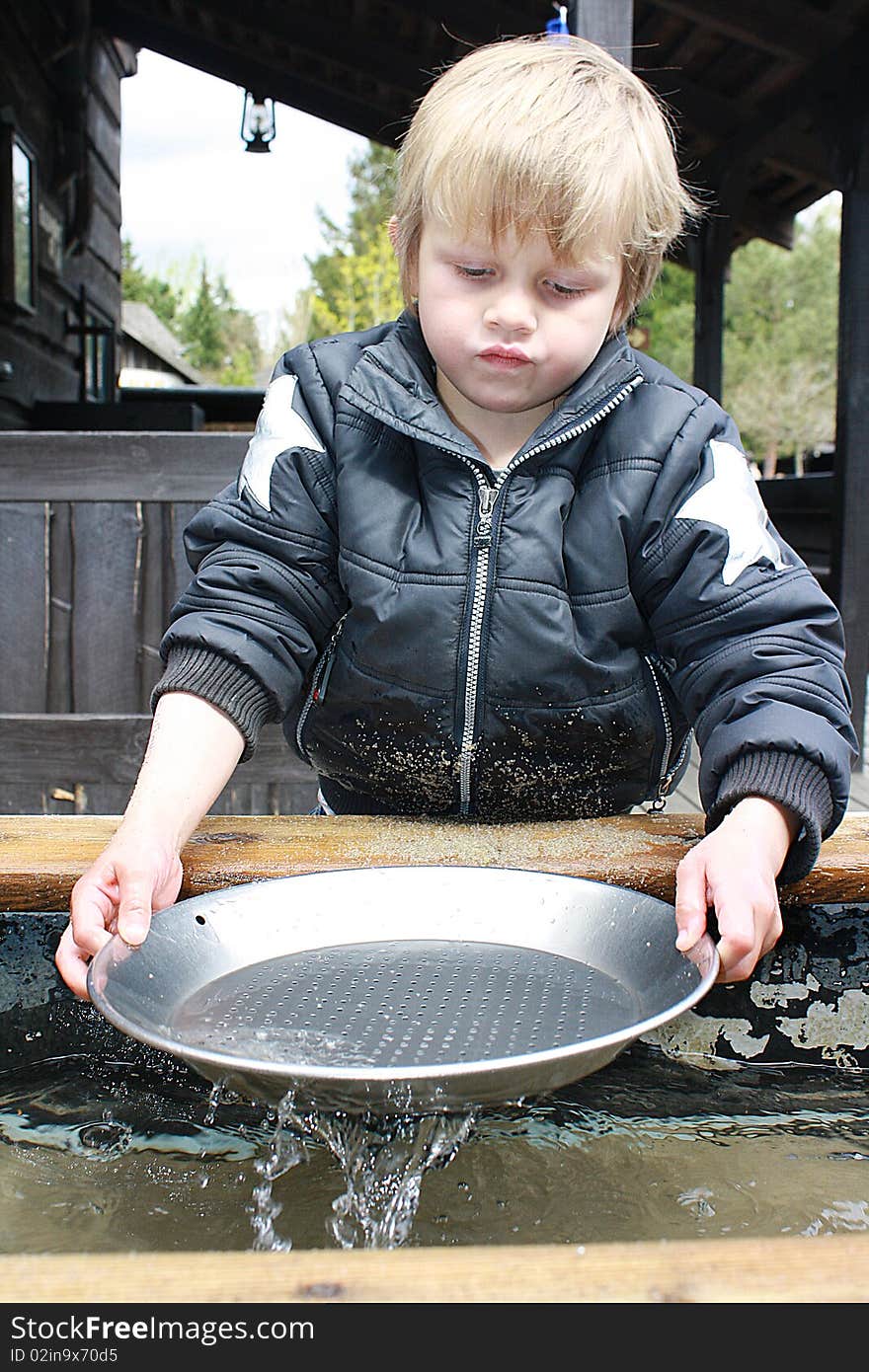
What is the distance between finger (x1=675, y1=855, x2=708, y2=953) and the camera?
1065 mm

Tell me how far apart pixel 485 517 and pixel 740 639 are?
0.34 m

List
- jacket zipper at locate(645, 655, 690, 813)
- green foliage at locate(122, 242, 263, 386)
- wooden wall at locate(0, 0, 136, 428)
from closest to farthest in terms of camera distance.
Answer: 1. jacket zipper at locate(645, 655, 690, 813)
2. wooden wall at locate(0, 0, 136, 428)
3. green foliage at locate(122, 242, 263, 386)

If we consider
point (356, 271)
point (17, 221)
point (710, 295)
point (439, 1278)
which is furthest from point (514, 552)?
point (356, 271)

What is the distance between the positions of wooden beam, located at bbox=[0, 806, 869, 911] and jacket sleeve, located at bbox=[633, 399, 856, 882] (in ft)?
0.32

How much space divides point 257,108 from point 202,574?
23.5 ft

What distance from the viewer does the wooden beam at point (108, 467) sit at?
Result: 10.7 feet

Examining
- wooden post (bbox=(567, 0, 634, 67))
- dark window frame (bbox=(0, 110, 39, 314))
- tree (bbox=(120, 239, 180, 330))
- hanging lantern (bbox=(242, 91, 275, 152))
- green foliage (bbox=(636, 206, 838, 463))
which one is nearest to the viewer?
wooden post (bbox=(567, 0, 634, 67))

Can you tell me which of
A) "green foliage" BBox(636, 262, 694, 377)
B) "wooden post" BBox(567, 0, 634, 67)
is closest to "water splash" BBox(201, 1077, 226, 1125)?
"wooden post" BBox(567, 0, 634, 67)

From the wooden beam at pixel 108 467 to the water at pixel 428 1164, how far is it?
7.05 feet

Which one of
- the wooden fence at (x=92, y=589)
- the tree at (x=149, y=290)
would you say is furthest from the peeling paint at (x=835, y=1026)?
the tree at (x=149, y=290)

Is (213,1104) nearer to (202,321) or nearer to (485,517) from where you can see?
(485,517)

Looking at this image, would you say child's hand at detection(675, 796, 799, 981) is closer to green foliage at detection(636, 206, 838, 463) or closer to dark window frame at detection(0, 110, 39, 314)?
dark window frame at detection(0, 110, 39, 314)

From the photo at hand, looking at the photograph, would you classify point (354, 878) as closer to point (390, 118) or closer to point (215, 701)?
point (215, 701)

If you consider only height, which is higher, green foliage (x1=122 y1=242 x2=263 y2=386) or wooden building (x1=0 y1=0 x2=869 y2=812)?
green foliage (x1=122 y1=242 x2=263 y2=386)
